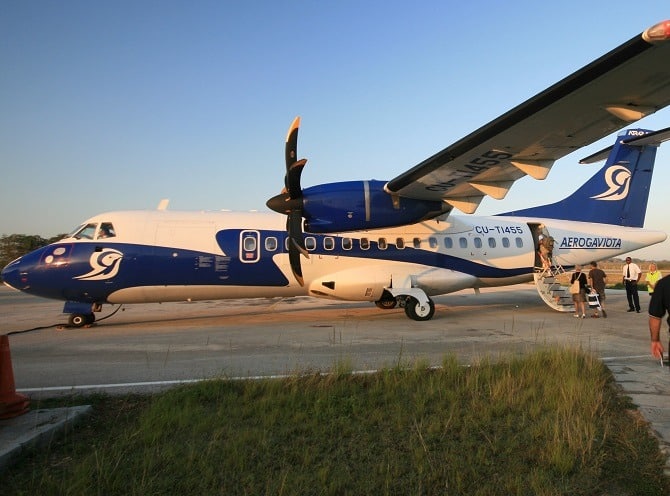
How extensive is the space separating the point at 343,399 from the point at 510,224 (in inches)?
466

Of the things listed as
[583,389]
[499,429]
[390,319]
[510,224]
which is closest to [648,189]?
[510,224]

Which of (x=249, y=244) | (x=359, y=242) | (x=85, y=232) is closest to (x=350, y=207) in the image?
(x=359, y=242)

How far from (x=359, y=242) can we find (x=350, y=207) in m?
2.10

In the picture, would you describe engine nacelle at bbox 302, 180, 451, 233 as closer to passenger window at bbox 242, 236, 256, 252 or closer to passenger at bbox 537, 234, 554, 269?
passenger window at bbox 242, 236, 256, 252

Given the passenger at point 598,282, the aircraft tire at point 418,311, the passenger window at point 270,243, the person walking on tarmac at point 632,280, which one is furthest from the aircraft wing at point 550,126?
the person walking on tarmac at point 632,280

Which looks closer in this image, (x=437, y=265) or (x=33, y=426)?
(x=33, y=426)

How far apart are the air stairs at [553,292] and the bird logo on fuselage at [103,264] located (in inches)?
488

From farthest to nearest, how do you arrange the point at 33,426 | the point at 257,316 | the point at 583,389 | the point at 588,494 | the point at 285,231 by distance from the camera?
the point at 257,316
the point at 285,231
the point at 583,389
the point at 33,426
the point at 588,494

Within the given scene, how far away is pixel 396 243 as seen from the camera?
501 inches

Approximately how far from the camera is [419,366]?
18.4 feet

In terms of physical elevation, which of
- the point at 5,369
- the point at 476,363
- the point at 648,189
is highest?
the point at 648,189

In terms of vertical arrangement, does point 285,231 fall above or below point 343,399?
above

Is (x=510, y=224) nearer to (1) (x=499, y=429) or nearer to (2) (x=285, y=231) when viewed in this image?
(2) (x=285, y=231)

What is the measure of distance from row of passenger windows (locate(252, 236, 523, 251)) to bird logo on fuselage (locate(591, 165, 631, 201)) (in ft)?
13.4
